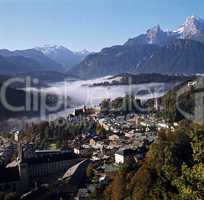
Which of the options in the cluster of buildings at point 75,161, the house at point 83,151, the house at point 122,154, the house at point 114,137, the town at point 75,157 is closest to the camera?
the town at point 75,157

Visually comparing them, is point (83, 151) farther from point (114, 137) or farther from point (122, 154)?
point (122, 154)

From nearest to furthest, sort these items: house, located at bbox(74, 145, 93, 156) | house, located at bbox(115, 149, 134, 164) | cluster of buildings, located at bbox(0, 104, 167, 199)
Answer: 1. cluster of buildings, located at bbox(0, 104, 167, 199)
2. house, located at bbox(115, 149, 134, 164)
3. house, located at bbox(74, 145, 93, 156)

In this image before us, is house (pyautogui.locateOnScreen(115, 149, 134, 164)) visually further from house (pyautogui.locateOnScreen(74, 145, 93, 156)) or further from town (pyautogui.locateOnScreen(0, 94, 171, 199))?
house (pyautogui.locateOnScreen(74, 145, 93, 156))

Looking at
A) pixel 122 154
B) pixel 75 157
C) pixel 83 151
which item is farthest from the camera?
pixel 83 151

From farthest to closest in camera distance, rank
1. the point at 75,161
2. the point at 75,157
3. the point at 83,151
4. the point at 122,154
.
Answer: the point at 83,151, the point at 75,157, the point at 75,161, the point at 122,154

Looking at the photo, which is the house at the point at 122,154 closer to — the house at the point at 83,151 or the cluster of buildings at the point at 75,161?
the cluster of buildings at the point at 75,161

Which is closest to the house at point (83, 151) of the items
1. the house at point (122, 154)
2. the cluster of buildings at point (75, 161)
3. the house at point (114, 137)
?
the cluster of buildings at point (75, 161)

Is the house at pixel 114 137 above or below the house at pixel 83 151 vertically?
above

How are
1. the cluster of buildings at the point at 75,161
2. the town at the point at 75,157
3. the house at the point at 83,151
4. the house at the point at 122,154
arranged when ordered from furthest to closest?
the house at the point at 83,151 → the house at the point at 122,154 → the cluster of buildings at the point at 75,161 → the town at the point at 75,157

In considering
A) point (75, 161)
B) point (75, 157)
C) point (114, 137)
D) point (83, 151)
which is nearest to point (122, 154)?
point (75, 161)

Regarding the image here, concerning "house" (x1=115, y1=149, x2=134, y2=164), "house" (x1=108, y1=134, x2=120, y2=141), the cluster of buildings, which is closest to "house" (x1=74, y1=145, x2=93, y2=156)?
the cluster of buildings

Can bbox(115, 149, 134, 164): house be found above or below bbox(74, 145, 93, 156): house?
above

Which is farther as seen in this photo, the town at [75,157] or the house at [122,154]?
the house at [122,154]
